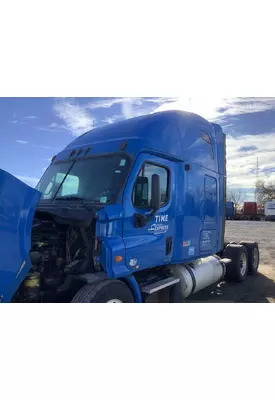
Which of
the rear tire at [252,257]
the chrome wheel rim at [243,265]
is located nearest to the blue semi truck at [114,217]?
the chrome wheel rim at [243,265]

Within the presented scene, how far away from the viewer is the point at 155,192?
13.2ft

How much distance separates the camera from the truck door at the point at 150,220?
401 centimetres

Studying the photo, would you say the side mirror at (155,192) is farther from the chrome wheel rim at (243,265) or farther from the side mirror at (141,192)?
the chrome wheel rim at (243,265)

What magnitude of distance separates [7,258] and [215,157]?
4.56 m

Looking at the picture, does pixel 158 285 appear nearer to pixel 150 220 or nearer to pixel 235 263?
pixel 150 220

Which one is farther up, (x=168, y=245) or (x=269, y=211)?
(x=269, y=211)

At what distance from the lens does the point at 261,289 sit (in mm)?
7094

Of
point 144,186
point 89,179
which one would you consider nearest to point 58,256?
point 89,179

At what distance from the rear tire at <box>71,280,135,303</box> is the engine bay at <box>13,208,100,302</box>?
0.99ft

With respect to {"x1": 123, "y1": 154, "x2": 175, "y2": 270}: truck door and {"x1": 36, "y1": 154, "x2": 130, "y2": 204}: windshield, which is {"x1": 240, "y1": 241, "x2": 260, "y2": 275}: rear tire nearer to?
{"x1": 123, "y1": 154, "x2": 175, "y2": 270}: truck door

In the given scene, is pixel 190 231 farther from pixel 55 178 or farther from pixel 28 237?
pixel 28 237

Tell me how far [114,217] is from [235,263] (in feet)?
16.5

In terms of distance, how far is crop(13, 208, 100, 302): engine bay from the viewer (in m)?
3.74

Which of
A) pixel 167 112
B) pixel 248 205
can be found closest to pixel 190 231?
pixel 167 112
